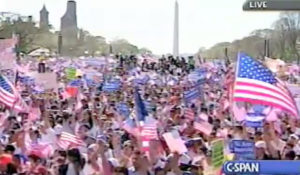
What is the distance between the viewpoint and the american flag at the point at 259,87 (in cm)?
980

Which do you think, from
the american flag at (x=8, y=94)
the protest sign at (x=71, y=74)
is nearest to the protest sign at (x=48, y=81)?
the protest sign at (x=71, y=74)

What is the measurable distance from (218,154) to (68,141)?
3.25m

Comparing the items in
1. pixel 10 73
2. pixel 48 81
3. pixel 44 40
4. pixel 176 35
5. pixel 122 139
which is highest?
pixel 176 35

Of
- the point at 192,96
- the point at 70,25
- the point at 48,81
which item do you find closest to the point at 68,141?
the point at 192,96

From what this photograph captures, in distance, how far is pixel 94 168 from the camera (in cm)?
939

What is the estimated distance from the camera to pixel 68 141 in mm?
11125

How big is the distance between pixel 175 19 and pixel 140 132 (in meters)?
55.8

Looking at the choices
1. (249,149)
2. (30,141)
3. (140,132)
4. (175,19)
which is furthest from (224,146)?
(175,19)

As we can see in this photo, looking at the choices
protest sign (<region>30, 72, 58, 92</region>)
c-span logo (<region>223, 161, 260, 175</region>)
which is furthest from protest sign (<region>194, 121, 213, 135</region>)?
protest sign (<region>30, 72, 58, 92</region>)

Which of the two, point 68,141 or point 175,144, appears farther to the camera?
point 68,141

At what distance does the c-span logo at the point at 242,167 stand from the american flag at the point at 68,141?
440cm

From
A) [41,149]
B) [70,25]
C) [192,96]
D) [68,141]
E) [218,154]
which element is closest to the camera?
[218,154]

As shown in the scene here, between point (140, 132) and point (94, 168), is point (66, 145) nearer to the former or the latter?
point (140, 132)

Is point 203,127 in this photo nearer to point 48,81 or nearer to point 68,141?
point 68,141
